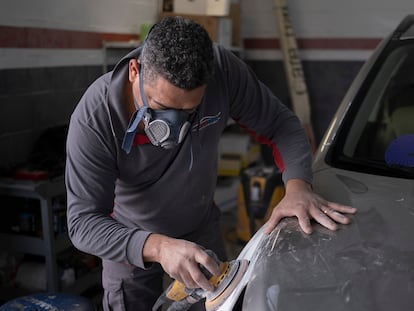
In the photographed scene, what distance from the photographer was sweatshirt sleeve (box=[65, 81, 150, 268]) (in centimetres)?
164

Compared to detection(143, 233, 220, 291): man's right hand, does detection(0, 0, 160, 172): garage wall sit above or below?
above

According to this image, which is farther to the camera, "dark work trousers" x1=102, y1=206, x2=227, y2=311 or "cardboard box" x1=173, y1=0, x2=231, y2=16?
"cardboard box" x1=173, y1=0, x2=231, y2=16

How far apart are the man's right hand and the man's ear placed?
0.53 meters

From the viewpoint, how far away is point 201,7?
484cm

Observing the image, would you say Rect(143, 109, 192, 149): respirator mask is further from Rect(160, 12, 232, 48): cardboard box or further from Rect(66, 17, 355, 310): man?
Rect(160, 12, 232, 48): cardboard box

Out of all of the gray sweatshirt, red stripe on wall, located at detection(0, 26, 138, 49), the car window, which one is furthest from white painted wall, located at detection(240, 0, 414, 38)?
the gray sweatshirt

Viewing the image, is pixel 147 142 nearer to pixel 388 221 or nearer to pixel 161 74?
pixel 161 74

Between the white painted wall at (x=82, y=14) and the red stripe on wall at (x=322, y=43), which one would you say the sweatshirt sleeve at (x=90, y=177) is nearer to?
the white painted wall at (x=82, y=14)

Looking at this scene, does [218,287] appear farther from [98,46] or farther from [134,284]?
[98,46]

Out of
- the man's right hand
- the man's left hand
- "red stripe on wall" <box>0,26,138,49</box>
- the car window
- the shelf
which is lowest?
the shelf

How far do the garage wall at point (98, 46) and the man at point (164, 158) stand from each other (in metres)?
1.56

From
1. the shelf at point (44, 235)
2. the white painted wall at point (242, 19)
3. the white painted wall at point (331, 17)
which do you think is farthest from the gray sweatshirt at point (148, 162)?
the white painted wall at point (331, 17)

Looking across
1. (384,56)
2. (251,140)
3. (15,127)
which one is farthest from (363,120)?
(251,140)

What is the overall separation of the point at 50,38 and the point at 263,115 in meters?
2.09
